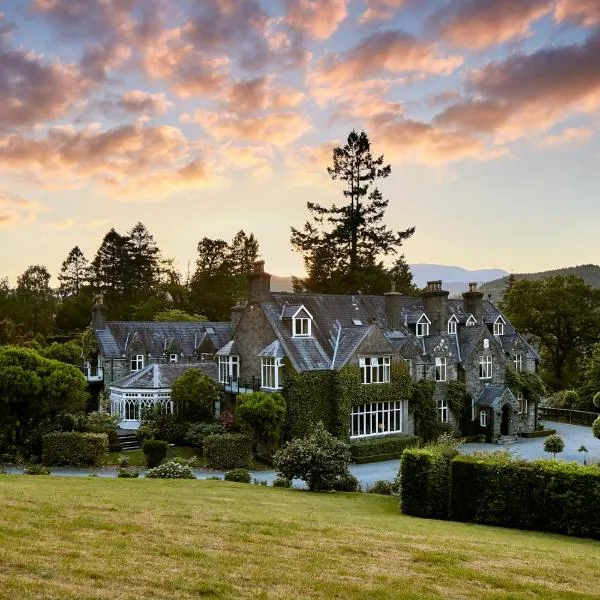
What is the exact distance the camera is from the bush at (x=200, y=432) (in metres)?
35.1

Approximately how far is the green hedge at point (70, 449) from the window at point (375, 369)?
52.2ft

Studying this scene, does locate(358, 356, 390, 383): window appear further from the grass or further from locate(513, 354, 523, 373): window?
the grass

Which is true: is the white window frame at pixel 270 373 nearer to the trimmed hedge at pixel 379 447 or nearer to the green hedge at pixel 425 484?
the trimmed hedge at pixel 379 447

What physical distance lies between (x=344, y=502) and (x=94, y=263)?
8049 cm

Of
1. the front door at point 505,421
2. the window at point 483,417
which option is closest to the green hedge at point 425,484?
the window at point 483,417

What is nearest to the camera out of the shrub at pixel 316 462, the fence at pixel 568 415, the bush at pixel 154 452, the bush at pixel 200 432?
the shrub at pixel 316 462

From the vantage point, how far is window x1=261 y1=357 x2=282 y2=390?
35.3m

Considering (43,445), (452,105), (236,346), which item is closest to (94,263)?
(236,346)

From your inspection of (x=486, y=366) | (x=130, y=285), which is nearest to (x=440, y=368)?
(x=486, y=366)

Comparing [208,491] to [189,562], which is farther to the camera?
[208,491]

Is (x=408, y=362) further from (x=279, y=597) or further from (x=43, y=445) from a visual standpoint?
(x=279, y=597)

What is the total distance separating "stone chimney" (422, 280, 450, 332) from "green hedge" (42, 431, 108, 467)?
81.2 ft

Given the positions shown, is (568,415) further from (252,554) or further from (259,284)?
(252,554)

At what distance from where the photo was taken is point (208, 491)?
20.6 meters
